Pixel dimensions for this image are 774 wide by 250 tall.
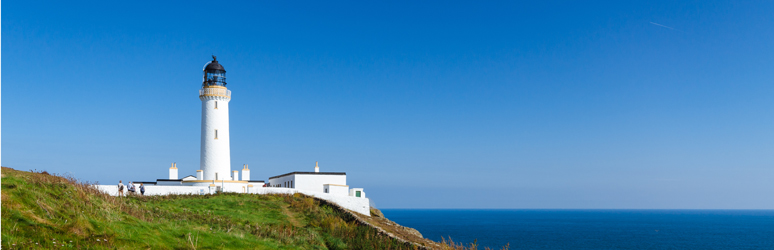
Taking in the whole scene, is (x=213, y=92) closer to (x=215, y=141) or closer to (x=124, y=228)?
(x=215, y=141)

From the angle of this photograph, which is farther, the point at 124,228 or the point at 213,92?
the point at 213,92

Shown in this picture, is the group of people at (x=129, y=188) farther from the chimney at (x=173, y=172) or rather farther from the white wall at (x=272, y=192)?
the chimney at (x=173, y=172)

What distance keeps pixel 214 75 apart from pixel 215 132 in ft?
16.9

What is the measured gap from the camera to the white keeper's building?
A: 39.5m

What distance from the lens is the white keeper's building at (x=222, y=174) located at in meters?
39.5

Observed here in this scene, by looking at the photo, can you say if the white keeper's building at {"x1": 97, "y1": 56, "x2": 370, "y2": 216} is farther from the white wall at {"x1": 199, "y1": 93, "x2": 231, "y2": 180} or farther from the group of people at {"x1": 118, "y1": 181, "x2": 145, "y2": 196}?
the group of people at {"x1": 118, "y1": 181, "x2": 145, "y2": 196}

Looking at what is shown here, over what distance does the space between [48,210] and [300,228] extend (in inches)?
425

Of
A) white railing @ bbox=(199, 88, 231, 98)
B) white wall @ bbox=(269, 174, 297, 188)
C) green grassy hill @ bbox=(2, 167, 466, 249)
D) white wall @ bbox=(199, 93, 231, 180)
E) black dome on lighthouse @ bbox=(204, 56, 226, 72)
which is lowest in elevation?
green grassy hill @ bbox=(2, 167, 466, 249)

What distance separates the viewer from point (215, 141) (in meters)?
41.7

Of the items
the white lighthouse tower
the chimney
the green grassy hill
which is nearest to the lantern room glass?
the white lighthouse tower

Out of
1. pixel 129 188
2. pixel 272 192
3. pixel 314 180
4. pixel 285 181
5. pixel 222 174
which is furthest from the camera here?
pixel 285 181

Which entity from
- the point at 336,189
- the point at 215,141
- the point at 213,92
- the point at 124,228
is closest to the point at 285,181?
the point at 336,189

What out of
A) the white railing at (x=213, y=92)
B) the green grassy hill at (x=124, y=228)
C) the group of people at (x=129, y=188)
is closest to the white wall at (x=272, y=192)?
the group of people at (x=129, y=188)

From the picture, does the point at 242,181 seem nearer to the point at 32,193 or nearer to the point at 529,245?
the point at 32,193
